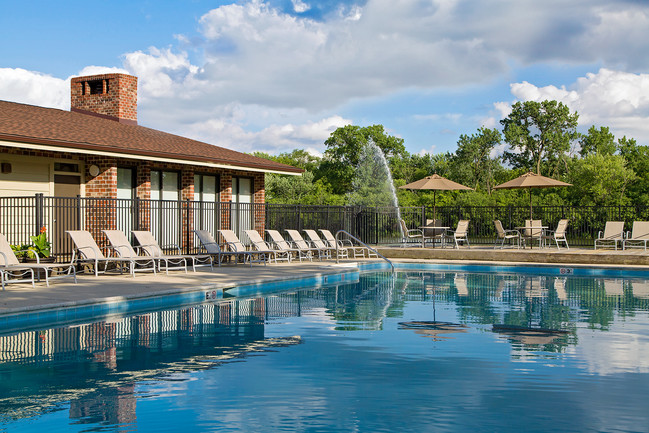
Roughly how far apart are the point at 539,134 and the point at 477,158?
6.04 m

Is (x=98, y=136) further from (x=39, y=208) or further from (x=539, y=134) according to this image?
(x=539, y=134)

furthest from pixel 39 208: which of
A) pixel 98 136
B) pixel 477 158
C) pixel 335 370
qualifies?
pixel 477 158

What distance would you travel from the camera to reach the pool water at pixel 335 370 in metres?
4.63

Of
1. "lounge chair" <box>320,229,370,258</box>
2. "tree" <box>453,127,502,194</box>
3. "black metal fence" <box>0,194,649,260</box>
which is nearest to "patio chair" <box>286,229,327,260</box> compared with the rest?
"lounge chair" <box>320,229,370,258</box>

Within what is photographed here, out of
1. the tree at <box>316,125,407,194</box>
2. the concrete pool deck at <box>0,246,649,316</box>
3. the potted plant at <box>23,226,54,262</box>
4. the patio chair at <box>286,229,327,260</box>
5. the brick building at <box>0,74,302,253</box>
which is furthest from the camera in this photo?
the tree at <box>316,125,407,194</box>

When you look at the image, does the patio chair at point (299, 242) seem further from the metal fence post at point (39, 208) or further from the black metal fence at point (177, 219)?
the metal fence post at point (39, 208)

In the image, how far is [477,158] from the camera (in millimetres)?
56719

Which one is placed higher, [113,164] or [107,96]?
[107,96]

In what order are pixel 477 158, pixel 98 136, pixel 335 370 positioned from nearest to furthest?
pixel 335 370, pixel 98 136, pixel 477 158

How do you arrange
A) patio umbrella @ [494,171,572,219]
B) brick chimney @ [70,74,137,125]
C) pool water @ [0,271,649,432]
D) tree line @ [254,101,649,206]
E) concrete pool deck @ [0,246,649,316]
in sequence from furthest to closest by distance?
tree line @ [254,101,649,206] < brick chimney @ [70,74,137,125] < patio umbrella @ [494,171,572,219] < concrete pool deck @ [0,246,649,316] < pool water @ [0,271,649,432]

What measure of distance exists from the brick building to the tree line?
25.7 m

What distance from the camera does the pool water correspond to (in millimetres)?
4633

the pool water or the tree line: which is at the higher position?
the tree line

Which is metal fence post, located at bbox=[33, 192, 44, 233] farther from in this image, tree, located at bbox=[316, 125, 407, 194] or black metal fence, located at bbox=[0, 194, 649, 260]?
tree, located at bbox=[316, 125, 407, 194]
